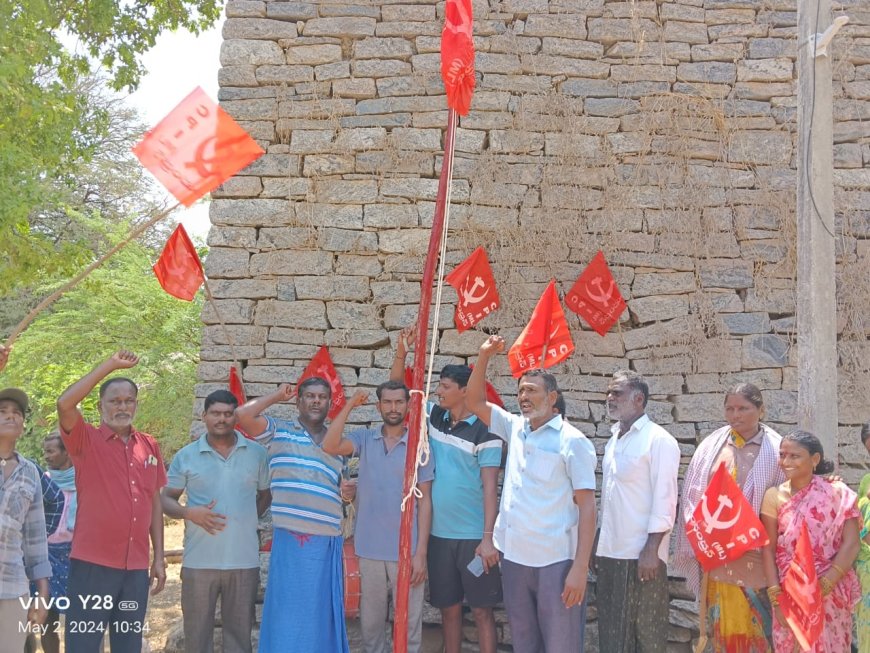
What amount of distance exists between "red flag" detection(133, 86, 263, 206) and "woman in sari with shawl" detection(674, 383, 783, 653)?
96.8 inches

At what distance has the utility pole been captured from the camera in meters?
3.84

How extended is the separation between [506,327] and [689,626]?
1900 millimetres

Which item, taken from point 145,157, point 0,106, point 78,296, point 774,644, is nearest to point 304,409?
point 145,157

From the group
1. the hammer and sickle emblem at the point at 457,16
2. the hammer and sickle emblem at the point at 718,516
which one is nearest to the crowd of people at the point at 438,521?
the hammer and sickle emblem at the point at 718,516

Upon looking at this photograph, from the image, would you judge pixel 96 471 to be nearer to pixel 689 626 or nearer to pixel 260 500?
pixel 260 500

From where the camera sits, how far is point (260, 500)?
4215mm

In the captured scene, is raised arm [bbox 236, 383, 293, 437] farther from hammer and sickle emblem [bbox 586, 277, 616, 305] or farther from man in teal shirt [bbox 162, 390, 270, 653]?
hammer and sickle emblem [bbox 586, 277, 616, 305]

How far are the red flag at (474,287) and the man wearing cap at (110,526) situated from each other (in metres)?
1.85

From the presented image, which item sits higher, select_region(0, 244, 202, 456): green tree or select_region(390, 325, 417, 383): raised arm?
select_region(0, 244, 202, 456): green tree

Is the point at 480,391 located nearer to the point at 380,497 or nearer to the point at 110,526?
the point at 380,497

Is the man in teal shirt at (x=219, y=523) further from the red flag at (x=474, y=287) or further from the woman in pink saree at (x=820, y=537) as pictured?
the woman in pink saree at (x=820, y=537)

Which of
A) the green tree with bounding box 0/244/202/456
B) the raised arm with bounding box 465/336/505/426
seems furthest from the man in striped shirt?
the green tree with bounding box 0/244/202/456

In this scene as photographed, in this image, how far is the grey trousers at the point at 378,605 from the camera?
3.95 metres

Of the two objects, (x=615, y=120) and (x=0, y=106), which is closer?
(x=615, y=120)
